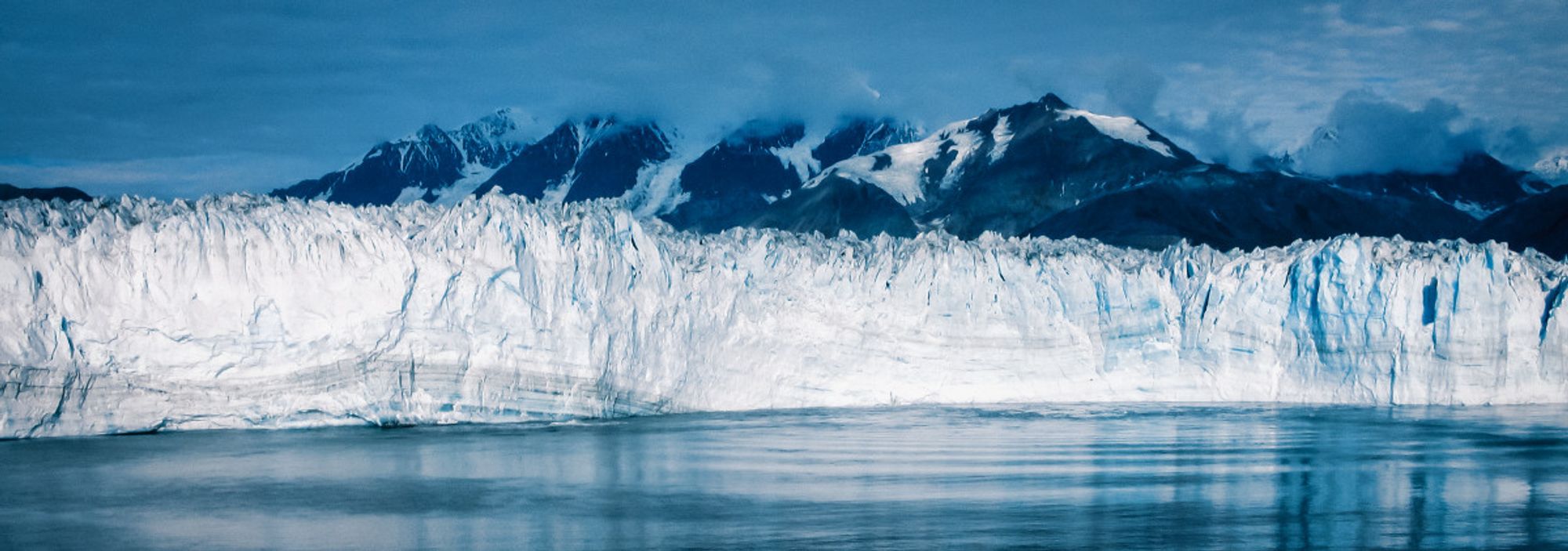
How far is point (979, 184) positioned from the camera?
107750 millimetres

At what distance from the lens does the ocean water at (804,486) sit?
14414 millimetres

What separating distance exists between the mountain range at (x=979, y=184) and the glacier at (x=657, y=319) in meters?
46.2

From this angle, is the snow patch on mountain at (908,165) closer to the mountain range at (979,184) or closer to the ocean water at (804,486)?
the mountain range at (979,184)

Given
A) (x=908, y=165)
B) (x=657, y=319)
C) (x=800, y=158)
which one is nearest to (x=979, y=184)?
(x=908, y=165)

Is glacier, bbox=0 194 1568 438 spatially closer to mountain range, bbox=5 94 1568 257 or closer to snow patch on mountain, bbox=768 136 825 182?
mountain range, bbox=5 94 1568 257

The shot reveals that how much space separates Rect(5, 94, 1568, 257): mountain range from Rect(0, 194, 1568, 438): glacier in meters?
46.2

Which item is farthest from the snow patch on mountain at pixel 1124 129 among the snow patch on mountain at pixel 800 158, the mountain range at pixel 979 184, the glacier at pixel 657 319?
the glacier at pixel 657 319

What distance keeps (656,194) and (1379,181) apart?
2363 inches

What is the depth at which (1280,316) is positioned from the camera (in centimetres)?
2802

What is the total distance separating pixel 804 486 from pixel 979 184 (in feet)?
300

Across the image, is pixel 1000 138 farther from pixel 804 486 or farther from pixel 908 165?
pixel 804 486

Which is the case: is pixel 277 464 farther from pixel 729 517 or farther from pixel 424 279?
pixel 729 517

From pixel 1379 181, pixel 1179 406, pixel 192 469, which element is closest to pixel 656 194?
pixel 1379 181

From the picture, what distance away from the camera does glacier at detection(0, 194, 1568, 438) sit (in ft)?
70.7
